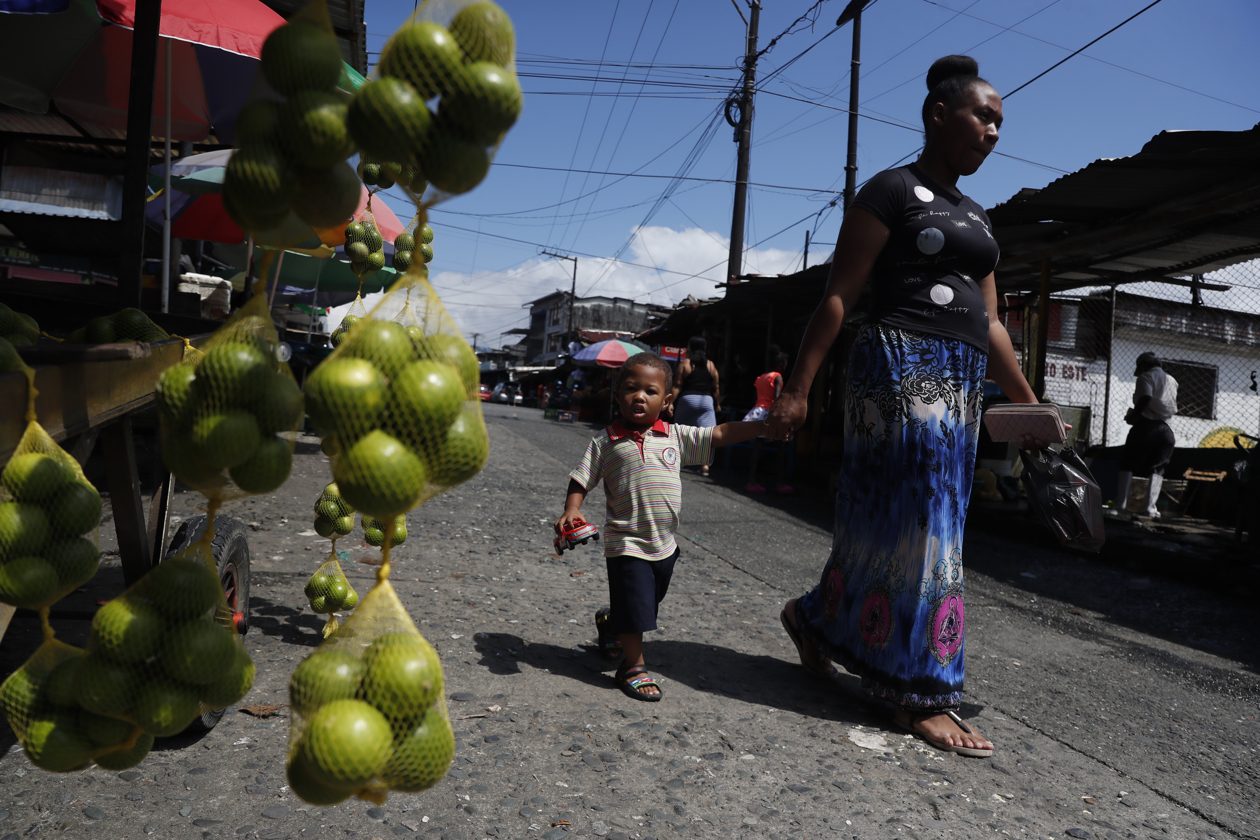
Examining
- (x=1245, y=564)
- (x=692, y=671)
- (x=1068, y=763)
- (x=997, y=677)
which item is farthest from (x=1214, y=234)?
(x=692, y=671)

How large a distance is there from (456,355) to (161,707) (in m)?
0.47

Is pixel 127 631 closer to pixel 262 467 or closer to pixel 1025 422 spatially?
pixel 262 467

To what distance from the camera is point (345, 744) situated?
2.33 feet

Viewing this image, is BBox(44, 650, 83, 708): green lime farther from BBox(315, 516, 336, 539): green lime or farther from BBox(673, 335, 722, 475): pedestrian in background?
BBox(673, 335, 722, 475): pedestrian in background

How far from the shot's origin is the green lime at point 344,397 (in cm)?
67

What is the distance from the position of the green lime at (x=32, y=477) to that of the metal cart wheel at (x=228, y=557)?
5.00 ft

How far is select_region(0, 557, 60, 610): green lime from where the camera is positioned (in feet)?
2.82

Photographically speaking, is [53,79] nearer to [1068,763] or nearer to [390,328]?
[390,328]

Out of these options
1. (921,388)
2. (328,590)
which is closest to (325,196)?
(328,590)

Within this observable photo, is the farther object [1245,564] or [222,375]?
[1245,564]

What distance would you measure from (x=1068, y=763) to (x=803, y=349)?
1640 millimetres

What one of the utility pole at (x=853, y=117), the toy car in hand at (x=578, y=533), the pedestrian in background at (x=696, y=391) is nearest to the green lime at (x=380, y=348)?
the toy car in hand at (x=578, y=533)

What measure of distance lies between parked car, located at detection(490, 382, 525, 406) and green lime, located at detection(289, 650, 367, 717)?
47.2 meters

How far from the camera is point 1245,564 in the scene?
5668 millimetres
